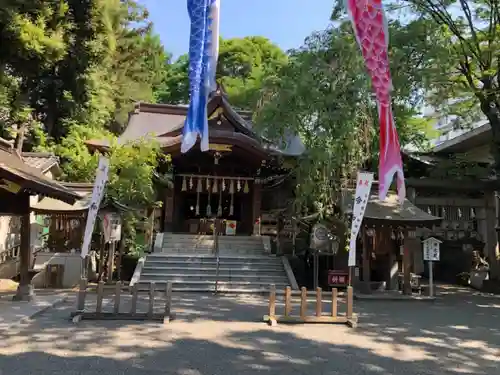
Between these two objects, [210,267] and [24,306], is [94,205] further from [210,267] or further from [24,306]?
[210,267]

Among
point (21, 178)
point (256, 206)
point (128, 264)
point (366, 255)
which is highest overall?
point (256, 206)

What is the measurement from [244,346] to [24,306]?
5578 millimetres

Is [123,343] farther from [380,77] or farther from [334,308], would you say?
[380,77]

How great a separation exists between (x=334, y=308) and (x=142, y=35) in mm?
27455

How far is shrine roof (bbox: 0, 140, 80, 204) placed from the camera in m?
9.03

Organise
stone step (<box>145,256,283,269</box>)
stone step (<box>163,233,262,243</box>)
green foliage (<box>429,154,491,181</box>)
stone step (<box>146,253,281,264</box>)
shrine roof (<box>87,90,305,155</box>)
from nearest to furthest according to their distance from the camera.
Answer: stone step (<box>145,256,283,269</box>), stone step (<box>146,253,281,264</box>), green foliage (<box>429,154,491,181</box>), shrine roof (<box>87,90,305,155</box>), stone step (<box>163,233,262,243</box>)

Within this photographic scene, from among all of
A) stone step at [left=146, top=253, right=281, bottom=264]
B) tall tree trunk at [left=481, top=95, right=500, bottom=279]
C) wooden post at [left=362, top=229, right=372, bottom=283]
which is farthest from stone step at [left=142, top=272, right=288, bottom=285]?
tall tree trunk at [left=481, top=95, right=500, bottom=279]

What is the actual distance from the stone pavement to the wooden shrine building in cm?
754

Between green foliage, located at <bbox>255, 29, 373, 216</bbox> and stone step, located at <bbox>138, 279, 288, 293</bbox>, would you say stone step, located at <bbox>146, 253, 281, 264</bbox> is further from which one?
green foliage, located at <bbox>255, 29, 373, 216</bbox>

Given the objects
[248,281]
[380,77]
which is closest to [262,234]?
[248,281]

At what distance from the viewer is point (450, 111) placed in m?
17.0

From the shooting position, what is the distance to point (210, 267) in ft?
49.3

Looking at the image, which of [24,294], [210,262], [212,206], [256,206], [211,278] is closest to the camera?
[24,294]

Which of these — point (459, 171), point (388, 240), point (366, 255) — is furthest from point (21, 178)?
point (459, 171)
